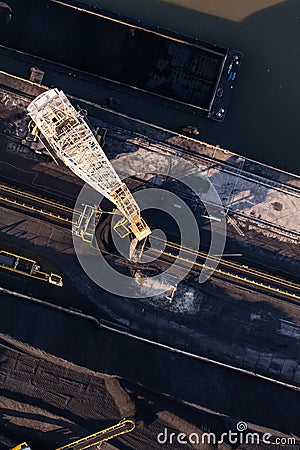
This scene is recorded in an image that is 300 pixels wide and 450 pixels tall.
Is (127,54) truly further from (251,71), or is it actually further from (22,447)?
(22,447)

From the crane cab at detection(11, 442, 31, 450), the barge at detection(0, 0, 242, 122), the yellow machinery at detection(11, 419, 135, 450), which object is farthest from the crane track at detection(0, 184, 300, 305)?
the crane cab at detection(11, 442, 31, 450)

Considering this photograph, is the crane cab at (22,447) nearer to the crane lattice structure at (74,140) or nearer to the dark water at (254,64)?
the crane lattice structure at (74,140)

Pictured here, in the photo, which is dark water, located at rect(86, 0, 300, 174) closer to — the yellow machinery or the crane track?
the crane track

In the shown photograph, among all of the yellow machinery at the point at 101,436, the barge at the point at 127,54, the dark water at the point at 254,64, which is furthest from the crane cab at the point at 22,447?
the barge at the point at 127,54

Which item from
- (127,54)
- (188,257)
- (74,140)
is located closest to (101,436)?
(188,257)

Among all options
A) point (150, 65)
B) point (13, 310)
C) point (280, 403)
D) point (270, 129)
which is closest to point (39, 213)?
point (13, 310)

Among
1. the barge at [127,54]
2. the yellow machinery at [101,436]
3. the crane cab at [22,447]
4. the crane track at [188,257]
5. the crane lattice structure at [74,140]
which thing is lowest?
the crane cab at [22,447]

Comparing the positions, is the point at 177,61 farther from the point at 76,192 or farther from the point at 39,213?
the point at 39,213
